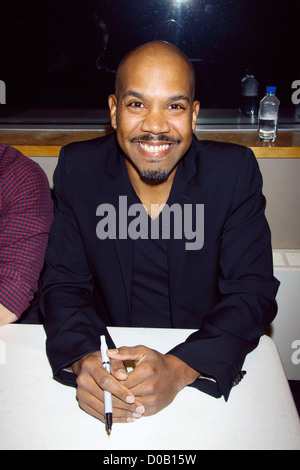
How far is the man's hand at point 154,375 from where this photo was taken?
1.02 m

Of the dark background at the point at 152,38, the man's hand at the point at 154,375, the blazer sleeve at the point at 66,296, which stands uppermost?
the dark background at the point at 152,38

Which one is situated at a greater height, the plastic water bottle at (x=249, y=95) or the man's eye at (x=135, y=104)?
the plastic water bottle at (x=249, y=95)

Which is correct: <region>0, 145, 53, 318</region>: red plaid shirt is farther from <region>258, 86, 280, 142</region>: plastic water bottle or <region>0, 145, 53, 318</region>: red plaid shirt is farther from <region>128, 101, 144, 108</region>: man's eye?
<region>258, 86, 280, 142</region>: plastic water bottle

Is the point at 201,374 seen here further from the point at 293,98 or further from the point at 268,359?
the point at 293,98

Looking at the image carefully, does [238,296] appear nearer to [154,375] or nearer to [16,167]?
[154,375]

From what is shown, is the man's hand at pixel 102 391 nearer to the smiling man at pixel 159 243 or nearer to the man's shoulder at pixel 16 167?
the smiling man at pixel 159 243

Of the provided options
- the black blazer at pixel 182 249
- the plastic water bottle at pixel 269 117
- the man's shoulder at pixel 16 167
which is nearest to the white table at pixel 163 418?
the black blazer at pixel 182 249

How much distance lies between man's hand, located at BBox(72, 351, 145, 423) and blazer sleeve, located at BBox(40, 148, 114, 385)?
5cm

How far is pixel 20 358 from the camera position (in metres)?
1.17

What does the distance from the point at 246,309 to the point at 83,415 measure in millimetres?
516

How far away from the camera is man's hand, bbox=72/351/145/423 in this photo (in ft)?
3.26

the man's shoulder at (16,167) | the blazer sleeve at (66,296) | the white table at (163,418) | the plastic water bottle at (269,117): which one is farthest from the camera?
the plastic water bottle at (269,117)

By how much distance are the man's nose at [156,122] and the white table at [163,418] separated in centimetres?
67
